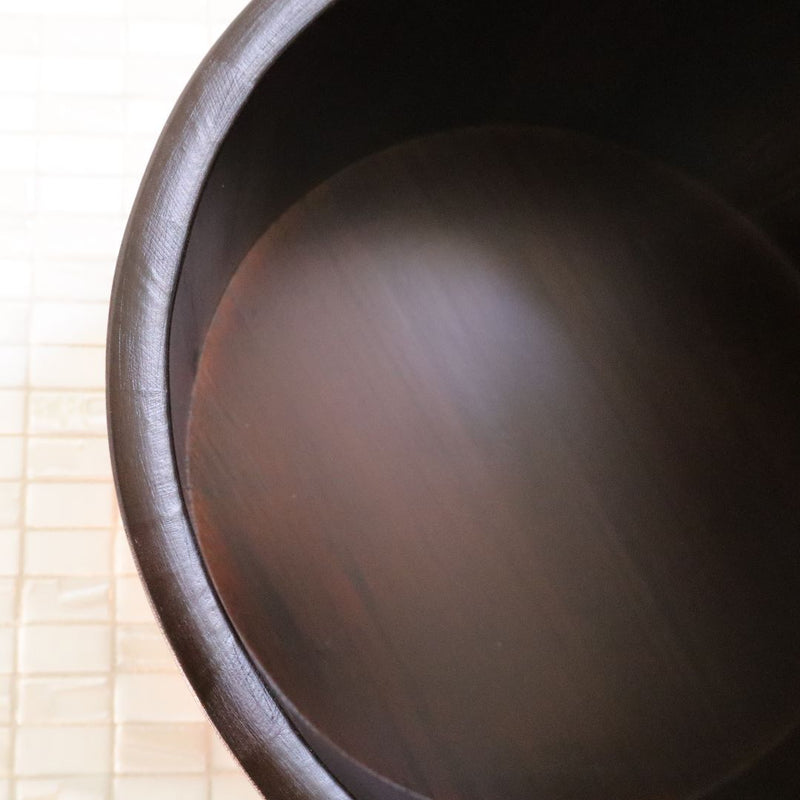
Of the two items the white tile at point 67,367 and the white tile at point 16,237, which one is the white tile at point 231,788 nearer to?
the white tile at point 67,367

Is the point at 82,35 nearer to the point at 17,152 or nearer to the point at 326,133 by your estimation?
the point at 17,152

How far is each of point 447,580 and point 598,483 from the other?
17cm

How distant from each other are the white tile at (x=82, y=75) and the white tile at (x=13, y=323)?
9.1 inches

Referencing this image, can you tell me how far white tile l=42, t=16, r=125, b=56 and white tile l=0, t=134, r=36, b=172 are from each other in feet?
Result: 0.32

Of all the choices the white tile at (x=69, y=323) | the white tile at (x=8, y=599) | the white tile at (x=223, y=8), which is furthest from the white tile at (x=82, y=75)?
the white tile at (x=8, y=599)

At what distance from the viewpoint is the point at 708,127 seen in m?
0.88

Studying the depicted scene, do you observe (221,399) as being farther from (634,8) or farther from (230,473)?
(634,8)

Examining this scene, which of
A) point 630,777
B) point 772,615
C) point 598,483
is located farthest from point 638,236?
point 630,777

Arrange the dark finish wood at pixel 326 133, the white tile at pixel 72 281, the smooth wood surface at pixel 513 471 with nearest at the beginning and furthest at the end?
1. the dark finish wood at pixel 326 133
2. the smooth wood surface at pixel 513 471
3. the white tile at pixel 72 281

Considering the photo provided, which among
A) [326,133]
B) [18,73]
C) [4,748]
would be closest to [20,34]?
[18,73]

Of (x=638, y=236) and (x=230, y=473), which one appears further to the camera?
(x=638, y=236)

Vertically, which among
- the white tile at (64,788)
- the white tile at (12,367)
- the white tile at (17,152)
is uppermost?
the white tile at (17,152)

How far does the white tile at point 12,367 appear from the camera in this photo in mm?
847

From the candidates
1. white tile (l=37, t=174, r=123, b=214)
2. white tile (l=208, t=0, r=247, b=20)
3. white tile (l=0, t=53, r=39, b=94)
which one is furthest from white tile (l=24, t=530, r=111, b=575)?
white tile (l=208, t=0, r=247, b=20)
